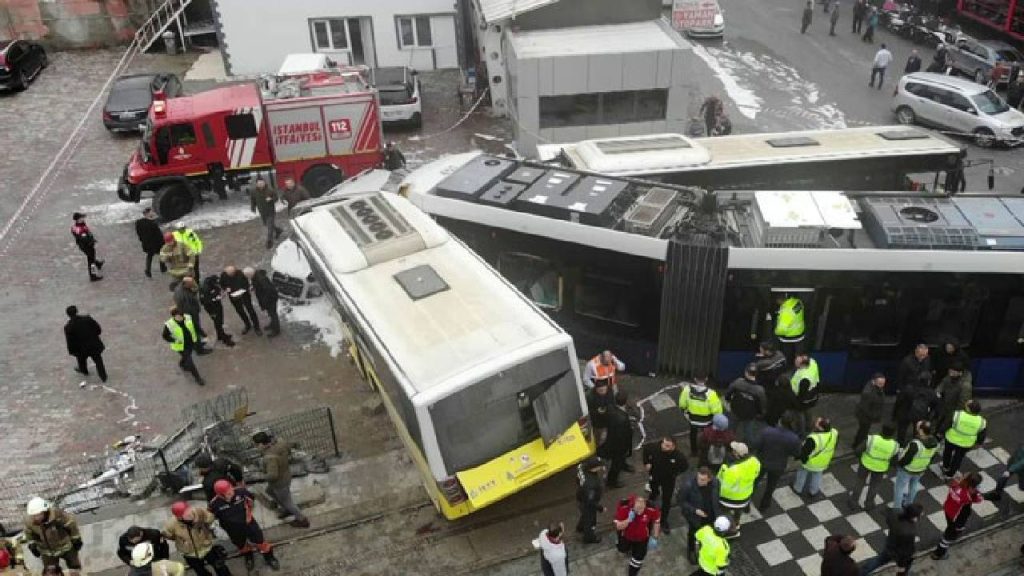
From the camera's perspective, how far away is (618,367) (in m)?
11.8

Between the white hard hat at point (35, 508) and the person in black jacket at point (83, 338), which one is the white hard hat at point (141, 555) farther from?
the person in black jacket at point (83, 338)

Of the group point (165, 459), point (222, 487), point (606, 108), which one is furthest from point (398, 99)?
point (222, 487)

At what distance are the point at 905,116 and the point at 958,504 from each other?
17.1m

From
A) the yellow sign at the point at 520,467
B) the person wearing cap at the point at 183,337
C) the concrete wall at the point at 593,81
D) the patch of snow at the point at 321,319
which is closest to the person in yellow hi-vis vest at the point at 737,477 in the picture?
the yellow sign at the point at 520,467

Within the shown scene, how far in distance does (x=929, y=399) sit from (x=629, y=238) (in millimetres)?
4666

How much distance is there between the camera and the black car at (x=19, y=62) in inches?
1047

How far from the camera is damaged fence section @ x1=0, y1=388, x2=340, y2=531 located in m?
11.5

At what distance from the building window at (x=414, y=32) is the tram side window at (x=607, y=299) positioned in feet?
59.2

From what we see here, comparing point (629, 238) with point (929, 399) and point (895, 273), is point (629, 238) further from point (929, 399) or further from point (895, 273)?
point (929, 399)

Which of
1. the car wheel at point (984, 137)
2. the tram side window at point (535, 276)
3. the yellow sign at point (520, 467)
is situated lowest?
the car wheel at point (984, 137)

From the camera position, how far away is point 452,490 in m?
9.80

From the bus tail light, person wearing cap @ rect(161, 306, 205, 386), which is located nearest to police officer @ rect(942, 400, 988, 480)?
the bus tail light

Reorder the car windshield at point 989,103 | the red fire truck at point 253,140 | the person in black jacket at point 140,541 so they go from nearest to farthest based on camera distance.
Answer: the person in black jacket at point 140,541, the red fire truck at point 253,140, the car windshield at point 989,103

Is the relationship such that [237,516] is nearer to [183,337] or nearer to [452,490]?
[452,490]
